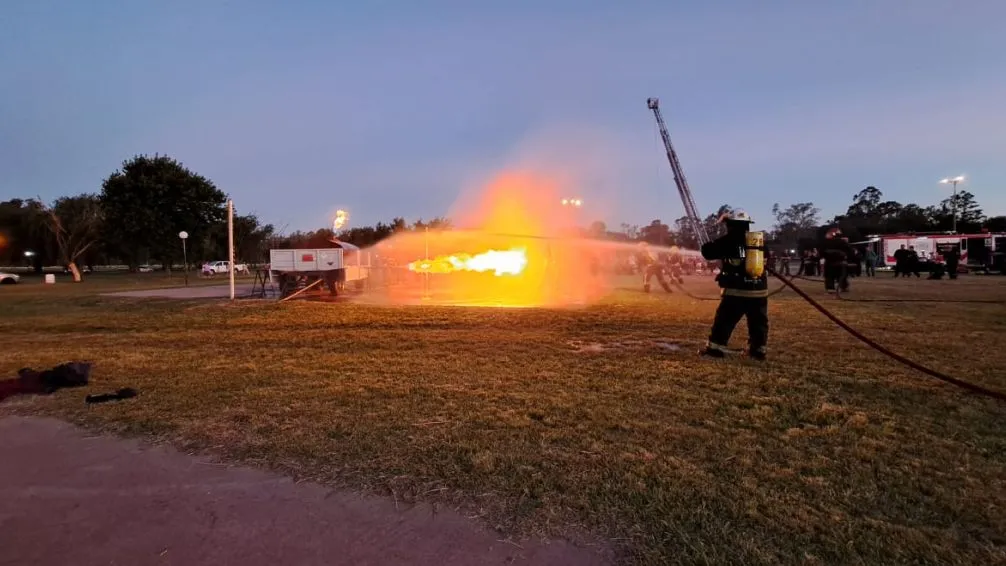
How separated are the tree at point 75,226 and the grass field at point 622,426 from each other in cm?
4830

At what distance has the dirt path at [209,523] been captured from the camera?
2.65 m

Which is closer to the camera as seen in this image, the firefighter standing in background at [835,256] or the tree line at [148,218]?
the firefighter standing in background at [835,256]

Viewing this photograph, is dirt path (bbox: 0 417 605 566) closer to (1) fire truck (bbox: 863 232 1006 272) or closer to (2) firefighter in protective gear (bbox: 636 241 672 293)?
(2) firefighter in protective gear (bbox: 636 241 672 293)

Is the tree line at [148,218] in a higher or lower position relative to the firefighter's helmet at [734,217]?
higher

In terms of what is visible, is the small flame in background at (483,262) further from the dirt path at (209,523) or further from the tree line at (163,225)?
the dirt path at (209,523)

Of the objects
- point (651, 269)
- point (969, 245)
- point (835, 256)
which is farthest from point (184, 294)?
point (969, 245)

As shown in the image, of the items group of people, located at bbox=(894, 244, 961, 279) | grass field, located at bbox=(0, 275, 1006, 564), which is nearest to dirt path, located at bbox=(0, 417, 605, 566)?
grass field, located at bbox=(0, 275, 1006, 564)

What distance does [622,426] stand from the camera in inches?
175

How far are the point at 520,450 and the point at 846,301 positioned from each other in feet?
48.9

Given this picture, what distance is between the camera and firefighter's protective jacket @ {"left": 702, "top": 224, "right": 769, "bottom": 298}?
7316 mm

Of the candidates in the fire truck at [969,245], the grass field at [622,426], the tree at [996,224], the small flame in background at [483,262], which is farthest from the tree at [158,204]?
the tree at [996,224]

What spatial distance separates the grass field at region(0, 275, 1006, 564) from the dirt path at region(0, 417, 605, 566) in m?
0.21

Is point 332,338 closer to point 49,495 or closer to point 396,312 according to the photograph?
point 396,312

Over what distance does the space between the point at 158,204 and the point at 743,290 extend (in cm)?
4481
